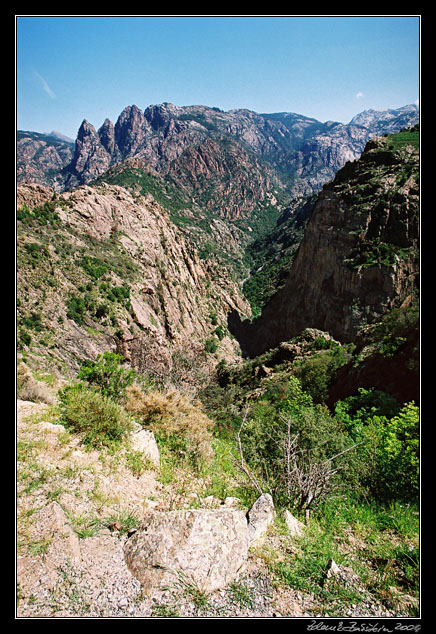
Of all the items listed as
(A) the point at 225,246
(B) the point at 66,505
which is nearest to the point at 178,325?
(B) the point at 66,505

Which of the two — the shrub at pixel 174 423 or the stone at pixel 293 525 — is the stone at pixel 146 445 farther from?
the stone at pixel 293 525

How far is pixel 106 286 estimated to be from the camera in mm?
30484

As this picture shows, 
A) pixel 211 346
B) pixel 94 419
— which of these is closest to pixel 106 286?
pixel 211 346

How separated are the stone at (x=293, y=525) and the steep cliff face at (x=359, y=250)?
36618mm

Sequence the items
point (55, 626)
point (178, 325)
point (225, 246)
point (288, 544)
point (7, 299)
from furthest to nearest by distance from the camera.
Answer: point (225, 246)
point (178, 325)
point (288, 544)
point (7, 299)
point (55, 626)

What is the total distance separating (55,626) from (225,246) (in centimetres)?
11612

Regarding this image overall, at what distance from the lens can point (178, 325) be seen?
145 ft

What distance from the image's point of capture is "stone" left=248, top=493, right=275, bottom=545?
3.73m

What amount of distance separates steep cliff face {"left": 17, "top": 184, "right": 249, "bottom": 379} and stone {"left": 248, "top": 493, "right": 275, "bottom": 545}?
50.5 feet

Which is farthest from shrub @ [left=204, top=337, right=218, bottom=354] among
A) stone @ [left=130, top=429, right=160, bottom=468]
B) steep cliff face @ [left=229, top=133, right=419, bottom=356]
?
stone @ [left=130, top=429, right=160, bottom=468]

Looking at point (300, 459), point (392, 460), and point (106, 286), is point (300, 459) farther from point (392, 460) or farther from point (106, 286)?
point (106, 286)

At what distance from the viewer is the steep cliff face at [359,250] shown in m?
37.2

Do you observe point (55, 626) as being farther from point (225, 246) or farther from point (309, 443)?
point (225, 246)

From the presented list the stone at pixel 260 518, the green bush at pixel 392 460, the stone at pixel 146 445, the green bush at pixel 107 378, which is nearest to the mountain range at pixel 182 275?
the green bush at pixel 107 378
